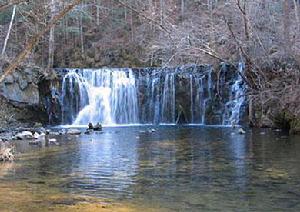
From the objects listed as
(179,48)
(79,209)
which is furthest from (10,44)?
(79,209)

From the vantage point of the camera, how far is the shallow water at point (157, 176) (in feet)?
29.1

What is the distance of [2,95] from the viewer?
30.3m

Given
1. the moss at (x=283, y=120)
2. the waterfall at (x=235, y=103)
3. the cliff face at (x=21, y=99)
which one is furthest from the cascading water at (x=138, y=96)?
the moss at (x=283, y=120)

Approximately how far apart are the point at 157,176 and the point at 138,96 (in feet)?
72.8

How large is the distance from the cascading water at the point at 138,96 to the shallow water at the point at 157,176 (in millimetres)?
13255

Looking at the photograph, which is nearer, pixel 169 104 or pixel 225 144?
pixel 225 144

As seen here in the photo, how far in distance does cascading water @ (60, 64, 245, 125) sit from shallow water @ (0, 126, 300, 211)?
43.5ft

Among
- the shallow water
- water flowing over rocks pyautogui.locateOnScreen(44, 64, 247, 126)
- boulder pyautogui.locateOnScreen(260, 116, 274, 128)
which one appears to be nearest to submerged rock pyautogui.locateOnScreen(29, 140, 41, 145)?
the shallow water

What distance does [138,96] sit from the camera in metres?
33.7

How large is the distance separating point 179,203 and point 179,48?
1586 cm

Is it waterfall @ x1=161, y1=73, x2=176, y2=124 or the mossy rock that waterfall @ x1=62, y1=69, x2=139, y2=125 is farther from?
the mossy rock

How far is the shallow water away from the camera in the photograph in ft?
29.1

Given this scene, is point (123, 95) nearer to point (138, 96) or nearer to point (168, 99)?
point (138, 96)

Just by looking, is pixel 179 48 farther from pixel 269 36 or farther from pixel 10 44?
pixel 10 44
